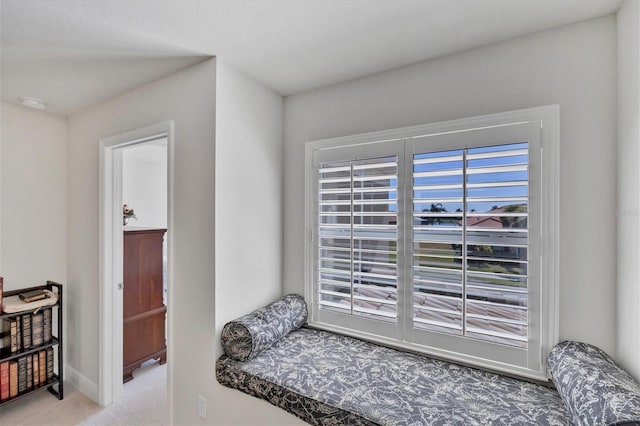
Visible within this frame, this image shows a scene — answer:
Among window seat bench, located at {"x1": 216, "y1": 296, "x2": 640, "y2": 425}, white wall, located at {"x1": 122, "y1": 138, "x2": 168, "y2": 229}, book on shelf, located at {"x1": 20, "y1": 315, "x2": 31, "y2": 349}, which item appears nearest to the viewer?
window seat bench, located at {"x1": 216, "y1": 296, "x2": 640, "y2": 425}

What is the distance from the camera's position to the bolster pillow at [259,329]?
5.46ft

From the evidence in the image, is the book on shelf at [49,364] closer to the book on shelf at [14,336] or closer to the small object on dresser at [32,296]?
the book on shelf at [14,336]

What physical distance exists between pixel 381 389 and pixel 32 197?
10.2 ft

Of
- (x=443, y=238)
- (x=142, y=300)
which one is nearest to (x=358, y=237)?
(x=443, y=238)

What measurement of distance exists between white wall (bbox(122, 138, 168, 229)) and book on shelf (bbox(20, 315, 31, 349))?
1.25m

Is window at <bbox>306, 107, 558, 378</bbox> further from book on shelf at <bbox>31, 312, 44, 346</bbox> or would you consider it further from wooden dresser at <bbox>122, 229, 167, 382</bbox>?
book on shelf at <bbox>31, 312, 44, 346</bbox>

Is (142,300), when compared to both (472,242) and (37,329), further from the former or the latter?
(472,242)

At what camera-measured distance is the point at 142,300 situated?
9.09ft

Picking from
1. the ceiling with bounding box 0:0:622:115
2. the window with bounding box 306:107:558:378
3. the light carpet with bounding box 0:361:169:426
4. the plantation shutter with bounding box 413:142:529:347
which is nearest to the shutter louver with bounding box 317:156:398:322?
the window with bounding box 306:107:558:378

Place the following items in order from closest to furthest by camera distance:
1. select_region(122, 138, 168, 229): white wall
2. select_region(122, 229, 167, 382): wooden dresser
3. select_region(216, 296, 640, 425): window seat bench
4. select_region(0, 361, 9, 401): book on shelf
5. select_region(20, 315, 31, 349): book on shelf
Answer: select_region(216, 296, 640, 425): window seat bench → select_region(0, 361, 9, 401): book on shelf → select_region(20, 315, 31, 349): book on shelf → select_region(122, 229, 167, 382): wooden dresser → select_region(122, 138, 168, 229): white wall

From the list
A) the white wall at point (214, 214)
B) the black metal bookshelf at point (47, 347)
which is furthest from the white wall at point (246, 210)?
the black metal bookshelf at point (47, 347)

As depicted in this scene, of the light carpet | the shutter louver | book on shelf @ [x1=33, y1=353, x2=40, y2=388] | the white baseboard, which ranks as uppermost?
the shutter louver

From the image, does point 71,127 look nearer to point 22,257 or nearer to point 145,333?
point 22,257

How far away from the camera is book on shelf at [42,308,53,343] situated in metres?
2.38
